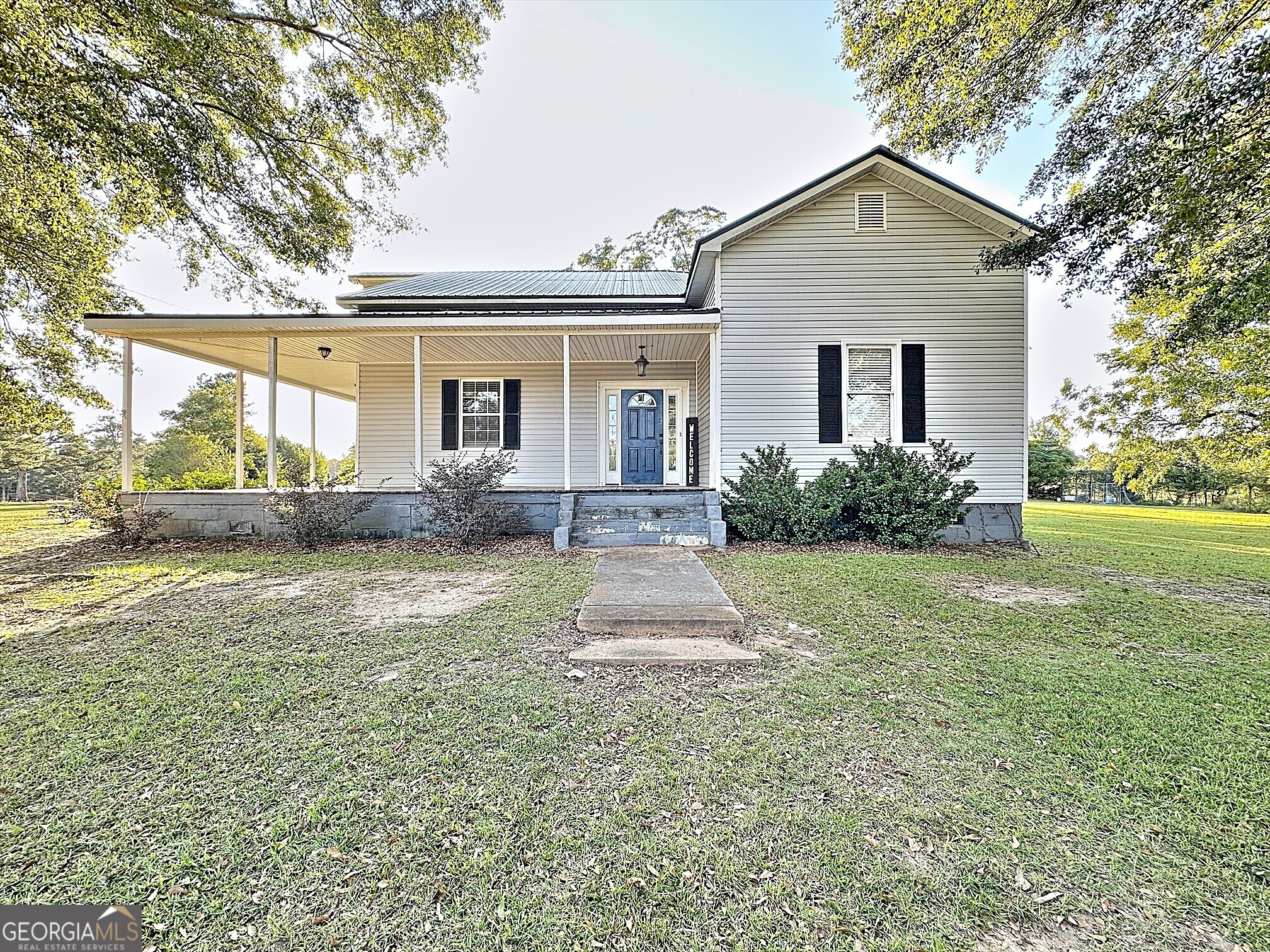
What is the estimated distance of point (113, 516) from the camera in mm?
7297

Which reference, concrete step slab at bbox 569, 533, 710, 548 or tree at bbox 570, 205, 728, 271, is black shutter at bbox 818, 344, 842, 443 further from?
tree at bbox 570, 205, 728, 271

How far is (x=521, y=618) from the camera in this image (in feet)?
13.2

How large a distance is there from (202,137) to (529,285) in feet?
18.5

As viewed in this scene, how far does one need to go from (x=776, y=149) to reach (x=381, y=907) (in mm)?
15137

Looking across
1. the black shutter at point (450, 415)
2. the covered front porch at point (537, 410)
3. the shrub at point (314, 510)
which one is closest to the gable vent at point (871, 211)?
the covered front porch at point (537, 410)

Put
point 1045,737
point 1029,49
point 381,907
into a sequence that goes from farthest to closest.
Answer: point 1029,49 → point 1045,737 → point 381,907

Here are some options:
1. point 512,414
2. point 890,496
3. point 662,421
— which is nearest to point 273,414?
point 512,414

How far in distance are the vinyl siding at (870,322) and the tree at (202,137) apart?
6.37 meters

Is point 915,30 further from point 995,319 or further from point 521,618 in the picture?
point 521,618

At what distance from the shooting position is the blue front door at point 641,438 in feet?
35.3

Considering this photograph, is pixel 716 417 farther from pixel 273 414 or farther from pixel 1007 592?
pixel 273 414

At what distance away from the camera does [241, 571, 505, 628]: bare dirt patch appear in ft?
13.9

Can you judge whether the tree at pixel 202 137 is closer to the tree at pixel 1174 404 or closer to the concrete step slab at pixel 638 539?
the concrete step slab at pixel 638 539

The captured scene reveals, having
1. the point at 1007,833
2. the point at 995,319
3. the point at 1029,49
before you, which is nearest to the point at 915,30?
the point at 1029,49
